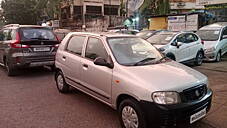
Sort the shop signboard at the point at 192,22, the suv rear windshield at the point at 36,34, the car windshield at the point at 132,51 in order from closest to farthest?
the car windshield at the point at 132,51 → the suv rear windshield at the point at 36,34 → the shop signboard at the point at 192,22

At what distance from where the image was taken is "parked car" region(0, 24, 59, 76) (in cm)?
782

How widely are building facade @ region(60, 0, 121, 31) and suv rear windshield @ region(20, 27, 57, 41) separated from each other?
28.4 m

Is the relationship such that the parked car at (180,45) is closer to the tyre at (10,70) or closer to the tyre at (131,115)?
the tyre at (131,115)

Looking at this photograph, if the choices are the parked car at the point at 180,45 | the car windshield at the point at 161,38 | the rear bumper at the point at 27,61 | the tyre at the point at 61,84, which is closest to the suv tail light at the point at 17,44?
the rear bumper at the point at 27,61

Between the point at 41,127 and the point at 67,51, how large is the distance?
2225mm

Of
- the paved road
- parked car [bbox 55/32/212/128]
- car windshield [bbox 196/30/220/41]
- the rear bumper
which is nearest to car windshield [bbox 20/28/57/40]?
the rear bumper

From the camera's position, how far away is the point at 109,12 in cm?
4712

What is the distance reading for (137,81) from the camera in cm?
367

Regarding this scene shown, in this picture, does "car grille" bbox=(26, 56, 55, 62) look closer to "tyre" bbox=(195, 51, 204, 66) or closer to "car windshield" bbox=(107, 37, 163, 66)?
"car windshield" bbox=(107, 37, 163, 66)

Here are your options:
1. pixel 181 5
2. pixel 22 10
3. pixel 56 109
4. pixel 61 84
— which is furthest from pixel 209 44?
pixel 22 10

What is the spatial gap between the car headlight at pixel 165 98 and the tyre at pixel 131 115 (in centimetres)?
31

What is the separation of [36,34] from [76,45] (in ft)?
10.8

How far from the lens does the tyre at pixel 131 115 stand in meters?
3.54

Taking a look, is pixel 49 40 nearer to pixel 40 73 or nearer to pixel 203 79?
pixel 40 73
